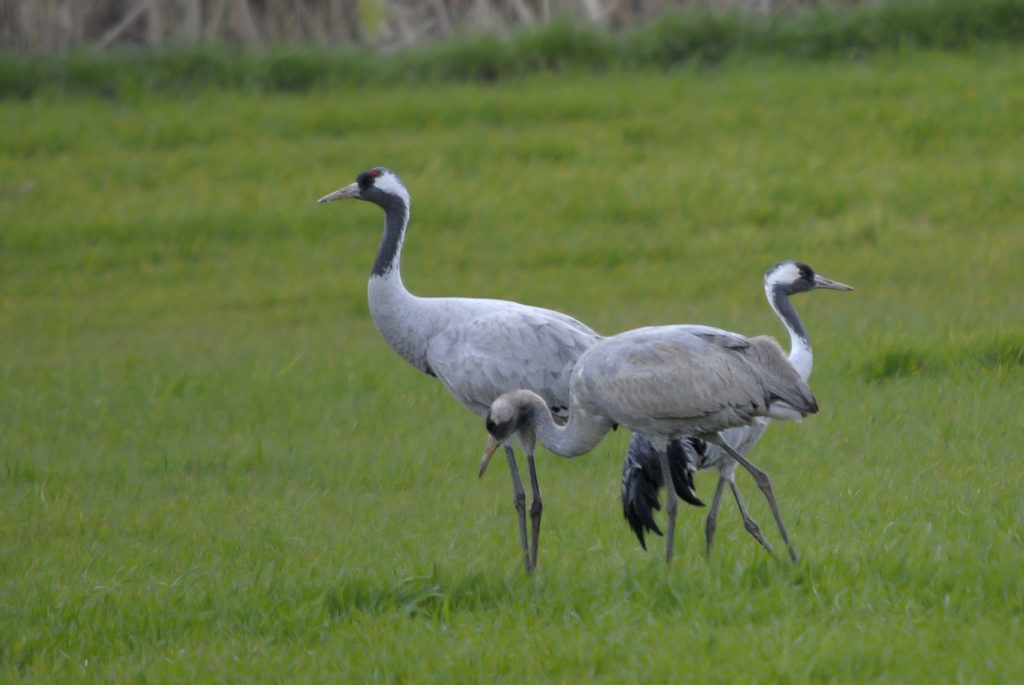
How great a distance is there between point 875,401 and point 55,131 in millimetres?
11297

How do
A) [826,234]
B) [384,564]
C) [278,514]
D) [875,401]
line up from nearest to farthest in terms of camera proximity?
[384,564] < [278,514] < [875,401] < [826,234]

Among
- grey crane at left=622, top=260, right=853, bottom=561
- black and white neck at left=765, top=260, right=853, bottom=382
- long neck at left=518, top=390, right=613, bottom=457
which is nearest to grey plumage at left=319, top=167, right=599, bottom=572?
long neck at left=518, top=390, right=613, bottom=457

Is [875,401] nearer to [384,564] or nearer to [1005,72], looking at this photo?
[384,564]

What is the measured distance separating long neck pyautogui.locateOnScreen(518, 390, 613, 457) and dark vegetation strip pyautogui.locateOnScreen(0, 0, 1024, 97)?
11.5 metres

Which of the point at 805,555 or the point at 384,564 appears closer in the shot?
the point at 805,555

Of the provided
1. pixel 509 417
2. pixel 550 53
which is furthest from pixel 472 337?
pixel 550 53

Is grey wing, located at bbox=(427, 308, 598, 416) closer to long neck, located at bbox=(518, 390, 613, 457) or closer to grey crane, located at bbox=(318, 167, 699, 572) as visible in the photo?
grey crane, located at bbox=(318, 167, 699, 572)

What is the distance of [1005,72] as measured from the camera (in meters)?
15.6


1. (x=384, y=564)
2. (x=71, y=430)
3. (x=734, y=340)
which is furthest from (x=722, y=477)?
(x=71, y=430)

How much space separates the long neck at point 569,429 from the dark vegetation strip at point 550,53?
37.8 ft

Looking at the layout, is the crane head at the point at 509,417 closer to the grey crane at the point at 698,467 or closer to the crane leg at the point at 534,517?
the crane leg at the point at 534,517

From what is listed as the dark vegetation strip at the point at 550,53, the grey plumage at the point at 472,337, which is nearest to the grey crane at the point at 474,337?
the grey plumage at the point at 472,337

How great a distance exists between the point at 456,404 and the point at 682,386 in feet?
12.5

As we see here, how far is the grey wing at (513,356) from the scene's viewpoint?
693 centimetres
